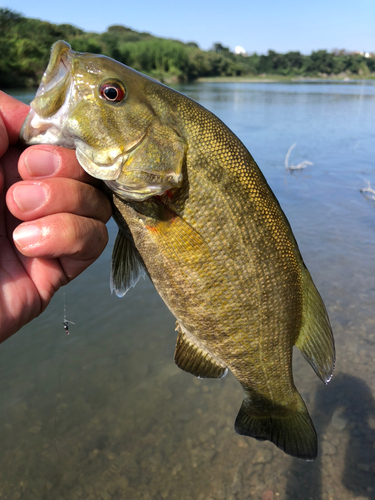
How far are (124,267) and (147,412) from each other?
9.35 ft

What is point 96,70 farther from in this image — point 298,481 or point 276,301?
point 298,481

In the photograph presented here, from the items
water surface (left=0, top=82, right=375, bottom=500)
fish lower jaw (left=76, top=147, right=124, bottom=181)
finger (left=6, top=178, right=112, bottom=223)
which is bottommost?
water surface (left=0, top=82, right=375, bottom=500)

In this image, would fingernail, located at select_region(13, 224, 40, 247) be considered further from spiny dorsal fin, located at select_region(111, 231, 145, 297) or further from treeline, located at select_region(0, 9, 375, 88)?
treeline, located at select_region(0, 9, 375, 88)

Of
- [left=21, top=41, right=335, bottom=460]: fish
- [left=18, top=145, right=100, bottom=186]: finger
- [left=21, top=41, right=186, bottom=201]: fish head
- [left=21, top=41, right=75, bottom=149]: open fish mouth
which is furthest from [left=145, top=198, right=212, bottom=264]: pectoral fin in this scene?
[left=21, top=41, right=75, bottom=149]: open fish mouth

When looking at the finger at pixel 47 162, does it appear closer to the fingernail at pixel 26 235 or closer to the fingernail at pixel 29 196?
the fingernail at pixel 29 196

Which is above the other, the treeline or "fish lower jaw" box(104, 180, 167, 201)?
the treeline

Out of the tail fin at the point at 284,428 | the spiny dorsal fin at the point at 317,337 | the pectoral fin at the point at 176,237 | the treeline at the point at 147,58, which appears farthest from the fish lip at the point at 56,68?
the treeline at the point at 147,58

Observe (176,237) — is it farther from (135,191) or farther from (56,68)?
(56,68)

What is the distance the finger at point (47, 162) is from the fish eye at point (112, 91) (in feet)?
1.01

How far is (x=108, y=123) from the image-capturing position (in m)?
1.66

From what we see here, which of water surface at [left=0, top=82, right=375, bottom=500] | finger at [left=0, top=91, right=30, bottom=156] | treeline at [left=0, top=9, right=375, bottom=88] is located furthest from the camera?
treeline at [left=0, top=9, right=375, bottom=88]

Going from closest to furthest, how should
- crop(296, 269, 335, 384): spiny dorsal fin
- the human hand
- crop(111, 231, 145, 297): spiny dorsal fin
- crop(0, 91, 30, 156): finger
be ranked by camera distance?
the human hand
crop(0, 91, 30, 156): finger
crop(111, 231, 145, 297): spiny dorsal fin
crop(296, 269, 335, 384): spiny dorsal fin

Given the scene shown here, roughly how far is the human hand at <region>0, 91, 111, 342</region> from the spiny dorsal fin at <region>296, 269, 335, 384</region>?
134 cm

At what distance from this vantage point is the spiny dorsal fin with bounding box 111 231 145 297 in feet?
7.00
